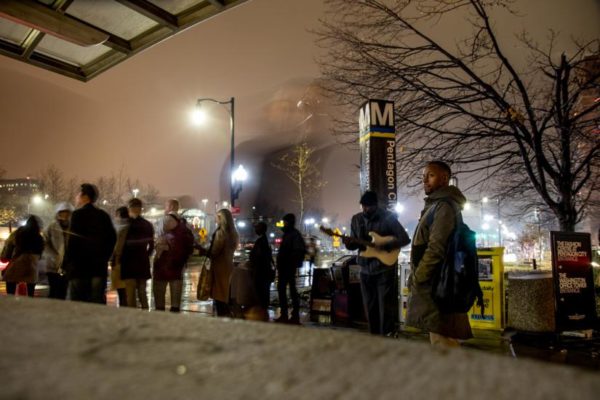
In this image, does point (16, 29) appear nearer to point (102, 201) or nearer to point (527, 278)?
point (527, 278)

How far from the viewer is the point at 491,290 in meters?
8.08

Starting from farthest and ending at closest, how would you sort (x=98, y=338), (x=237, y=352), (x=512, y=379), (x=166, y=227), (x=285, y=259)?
1. (x=285, y=259)
2. (x=166, y=227)
3. (x=98, y=338)
4. (x=237, y=352)
5. (x=512, y=379)

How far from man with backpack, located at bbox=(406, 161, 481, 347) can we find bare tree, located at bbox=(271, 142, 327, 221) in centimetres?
3001

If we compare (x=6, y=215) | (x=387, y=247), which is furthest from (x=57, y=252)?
(x=6, y=215)

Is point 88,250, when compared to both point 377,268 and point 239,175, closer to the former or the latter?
point 377,268

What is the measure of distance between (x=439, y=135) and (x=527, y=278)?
3.72 meters

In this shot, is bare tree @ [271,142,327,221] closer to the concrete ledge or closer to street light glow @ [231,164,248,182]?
street light glow @ [231,164,248,182]

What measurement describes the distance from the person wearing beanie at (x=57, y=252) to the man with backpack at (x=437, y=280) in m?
5.94

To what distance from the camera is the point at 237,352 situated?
4.62ft

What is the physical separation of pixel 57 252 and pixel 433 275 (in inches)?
249

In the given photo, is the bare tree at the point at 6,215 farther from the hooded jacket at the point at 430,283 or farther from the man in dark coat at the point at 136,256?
the hooded jacket at the point at 430,283

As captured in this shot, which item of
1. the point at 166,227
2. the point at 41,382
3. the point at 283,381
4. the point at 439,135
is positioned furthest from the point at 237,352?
the point at 439,135

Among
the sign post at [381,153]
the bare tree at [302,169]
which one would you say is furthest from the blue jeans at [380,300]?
the bare tree at [302,169]

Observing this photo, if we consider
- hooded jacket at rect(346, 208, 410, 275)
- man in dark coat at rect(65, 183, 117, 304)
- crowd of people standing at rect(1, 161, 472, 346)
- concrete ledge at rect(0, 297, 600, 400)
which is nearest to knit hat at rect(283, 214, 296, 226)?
crowd of people standing at rect(1, 161, 472, 346)
